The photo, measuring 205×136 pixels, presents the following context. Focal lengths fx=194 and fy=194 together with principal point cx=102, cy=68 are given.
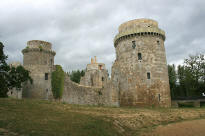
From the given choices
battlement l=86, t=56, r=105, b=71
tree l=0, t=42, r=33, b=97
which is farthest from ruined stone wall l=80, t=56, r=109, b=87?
tree l=0, t=42, r=33, b=97

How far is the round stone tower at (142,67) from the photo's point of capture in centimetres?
2669

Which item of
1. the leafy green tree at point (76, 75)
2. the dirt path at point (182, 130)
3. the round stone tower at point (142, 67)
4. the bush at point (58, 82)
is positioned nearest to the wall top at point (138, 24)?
the round stone tower at point (142, 67)

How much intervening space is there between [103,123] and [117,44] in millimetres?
18428

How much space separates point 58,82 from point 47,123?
19097 mm

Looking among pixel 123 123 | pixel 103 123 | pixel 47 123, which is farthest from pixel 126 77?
pixel 47 123

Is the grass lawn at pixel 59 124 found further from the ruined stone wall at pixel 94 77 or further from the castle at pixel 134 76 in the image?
the ruined stone wall at pixel 94 77

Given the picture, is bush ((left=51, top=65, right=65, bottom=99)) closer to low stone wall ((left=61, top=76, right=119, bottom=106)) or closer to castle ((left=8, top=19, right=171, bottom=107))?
castle ((left=8, top=19, right=171, bottom=107))

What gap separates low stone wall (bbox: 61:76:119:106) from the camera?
26156 mm

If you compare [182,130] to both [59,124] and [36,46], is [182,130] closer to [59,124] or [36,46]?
[59,124]

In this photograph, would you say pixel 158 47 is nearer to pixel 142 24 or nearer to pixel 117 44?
pixel 142 24

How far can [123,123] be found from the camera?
1549cm

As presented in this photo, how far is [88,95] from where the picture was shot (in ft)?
86.1

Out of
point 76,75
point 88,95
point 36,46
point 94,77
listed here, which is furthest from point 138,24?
point 76,75

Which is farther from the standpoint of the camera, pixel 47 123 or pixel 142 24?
pixel 142 24
